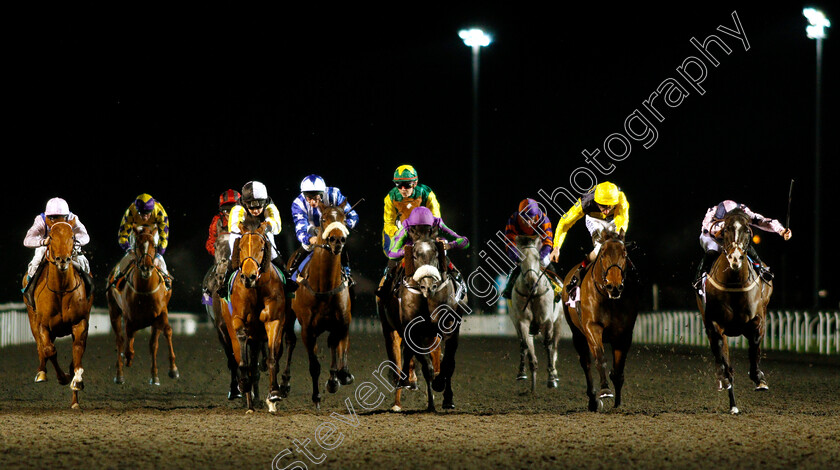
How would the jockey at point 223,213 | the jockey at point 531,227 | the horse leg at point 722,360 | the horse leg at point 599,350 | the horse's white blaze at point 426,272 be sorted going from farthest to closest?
the jockey at point 531,227
the jockey at point 223,213
the horse leg at point 722,360
the horse leg at point 599,350
the horse's white blaze at point 426,272

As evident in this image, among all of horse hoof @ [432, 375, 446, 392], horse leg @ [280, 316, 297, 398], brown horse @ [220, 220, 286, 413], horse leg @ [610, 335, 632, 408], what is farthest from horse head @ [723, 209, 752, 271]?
horse leg @ [280, 316, 297, 398]

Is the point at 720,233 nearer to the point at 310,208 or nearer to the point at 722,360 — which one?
the point at 722,360

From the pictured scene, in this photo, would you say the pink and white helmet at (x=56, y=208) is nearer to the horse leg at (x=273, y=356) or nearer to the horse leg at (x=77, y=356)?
the horse leg at (x=77, y=356)

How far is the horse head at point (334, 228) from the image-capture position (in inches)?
410

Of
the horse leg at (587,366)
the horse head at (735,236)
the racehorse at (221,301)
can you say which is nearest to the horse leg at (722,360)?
the horse head at (735,236)

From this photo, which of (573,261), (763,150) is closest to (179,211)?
(573,261)

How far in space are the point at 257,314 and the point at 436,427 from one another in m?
2.55

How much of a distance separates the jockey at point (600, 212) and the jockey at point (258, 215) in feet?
10.7

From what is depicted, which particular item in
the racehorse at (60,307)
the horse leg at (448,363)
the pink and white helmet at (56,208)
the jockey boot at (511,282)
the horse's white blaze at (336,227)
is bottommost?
the horse leg at (448,363)

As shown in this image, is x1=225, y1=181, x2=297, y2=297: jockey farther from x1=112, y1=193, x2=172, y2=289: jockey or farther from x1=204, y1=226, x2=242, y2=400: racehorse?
x1=112, y1=193, x2=172, y2=289: jockey

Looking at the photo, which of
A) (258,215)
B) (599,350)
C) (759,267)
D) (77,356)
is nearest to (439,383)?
(599,350)

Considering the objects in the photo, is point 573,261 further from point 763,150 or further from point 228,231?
point 228,231

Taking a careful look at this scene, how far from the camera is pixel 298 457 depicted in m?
7.82

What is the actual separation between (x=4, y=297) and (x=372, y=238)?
1853 centimetres
